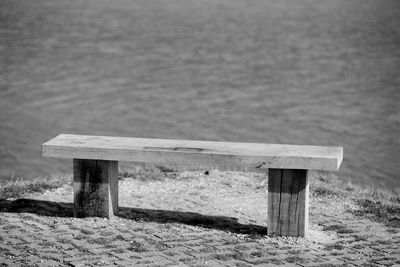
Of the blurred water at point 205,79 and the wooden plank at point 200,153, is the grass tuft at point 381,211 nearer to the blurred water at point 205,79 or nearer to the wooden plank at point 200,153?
the wooden plank at point 200,153

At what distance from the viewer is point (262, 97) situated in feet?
60.7

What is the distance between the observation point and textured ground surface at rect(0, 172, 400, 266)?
596 cm

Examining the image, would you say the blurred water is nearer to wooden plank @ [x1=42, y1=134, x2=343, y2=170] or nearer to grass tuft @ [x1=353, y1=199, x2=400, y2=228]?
grass tuft @ [x1=353, y1=199, x2=400, y2=228]

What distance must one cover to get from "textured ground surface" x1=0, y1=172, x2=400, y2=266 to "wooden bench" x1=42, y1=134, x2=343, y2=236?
16 cm

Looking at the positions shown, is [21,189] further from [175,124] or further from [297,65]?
[297,65]

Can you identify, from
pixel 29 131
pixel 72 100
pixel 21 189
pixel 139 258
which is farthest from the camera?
pixel 72 100

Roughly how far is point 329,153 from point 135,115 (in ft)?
36.5

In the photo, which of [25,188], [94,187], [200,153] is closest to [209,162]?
[200,153]

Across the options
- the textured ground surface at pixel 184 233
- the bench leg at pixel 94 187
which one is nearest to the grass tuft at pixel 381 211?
the textured ground surface at pixel 184 233

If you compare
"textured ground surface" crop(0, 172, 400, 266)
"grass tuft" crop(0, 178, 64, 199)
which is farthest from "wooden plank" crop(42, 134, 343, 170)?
"grass tuft" crop(0, 178, 64, 199)

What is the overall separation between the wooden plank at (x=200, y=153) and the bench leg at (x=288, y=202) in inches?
6.2

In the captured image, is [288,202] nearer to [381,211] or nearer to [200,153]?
[200,153]

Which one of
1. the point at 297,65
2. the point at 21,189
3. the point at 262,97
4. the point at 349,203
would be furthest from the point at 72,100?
the point at 349,203

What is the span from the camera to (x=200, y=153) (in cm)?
642
